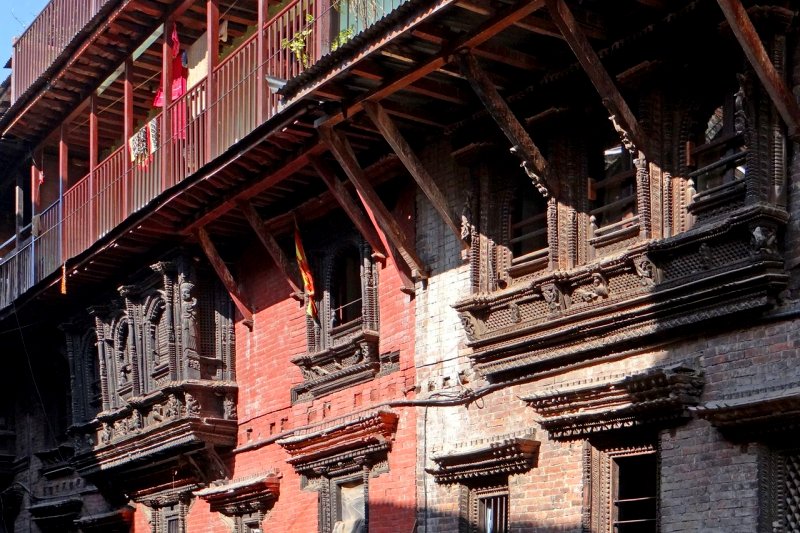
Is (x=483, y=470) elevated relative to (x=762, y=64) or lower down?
lower down

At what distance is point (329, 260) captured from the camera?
53.6 feet

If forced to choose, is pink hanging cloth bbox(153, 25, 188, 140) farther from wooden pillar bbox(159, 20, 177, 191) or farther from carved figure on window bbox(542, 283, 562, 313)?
carved figure on window bbox(542, 283, 562, 313)

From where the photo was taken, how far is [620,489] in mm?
12180

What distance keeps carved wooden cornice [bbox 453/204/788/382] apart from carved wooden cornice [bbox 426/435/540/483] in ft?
2.07

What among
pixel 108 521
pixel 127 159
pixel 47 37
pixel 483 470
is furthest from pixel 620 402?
pixel 47 37

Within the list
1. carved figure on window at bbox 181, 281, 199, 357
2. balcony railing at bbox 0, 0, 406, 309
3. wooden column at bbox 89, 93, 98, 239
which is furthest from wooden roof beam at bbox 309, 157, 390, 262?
wooden column at bbox 89, 93, 98, 239

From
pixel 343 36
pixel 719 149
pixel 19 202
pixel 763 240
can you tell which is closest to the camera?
pixel 763 240

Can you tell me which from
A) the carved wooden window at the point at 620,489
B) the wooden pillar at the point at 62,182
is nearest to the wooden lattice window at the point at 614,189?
the carved wooden window at the point at 620,489

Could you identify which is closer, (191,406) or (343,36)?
(343,36)

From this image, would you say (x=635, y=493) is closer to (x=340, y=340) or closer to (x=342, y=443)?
(x=342, y=443)

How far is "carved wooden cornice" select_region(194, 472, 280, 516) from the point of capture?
16625 mm

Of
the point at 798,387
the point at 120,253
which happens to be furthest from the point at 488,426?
the point at 120,253

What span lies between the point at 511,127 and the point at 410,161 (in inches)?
55.7

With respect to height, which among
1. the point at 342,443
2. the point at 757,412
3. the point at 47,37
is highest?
the point at 47,37
